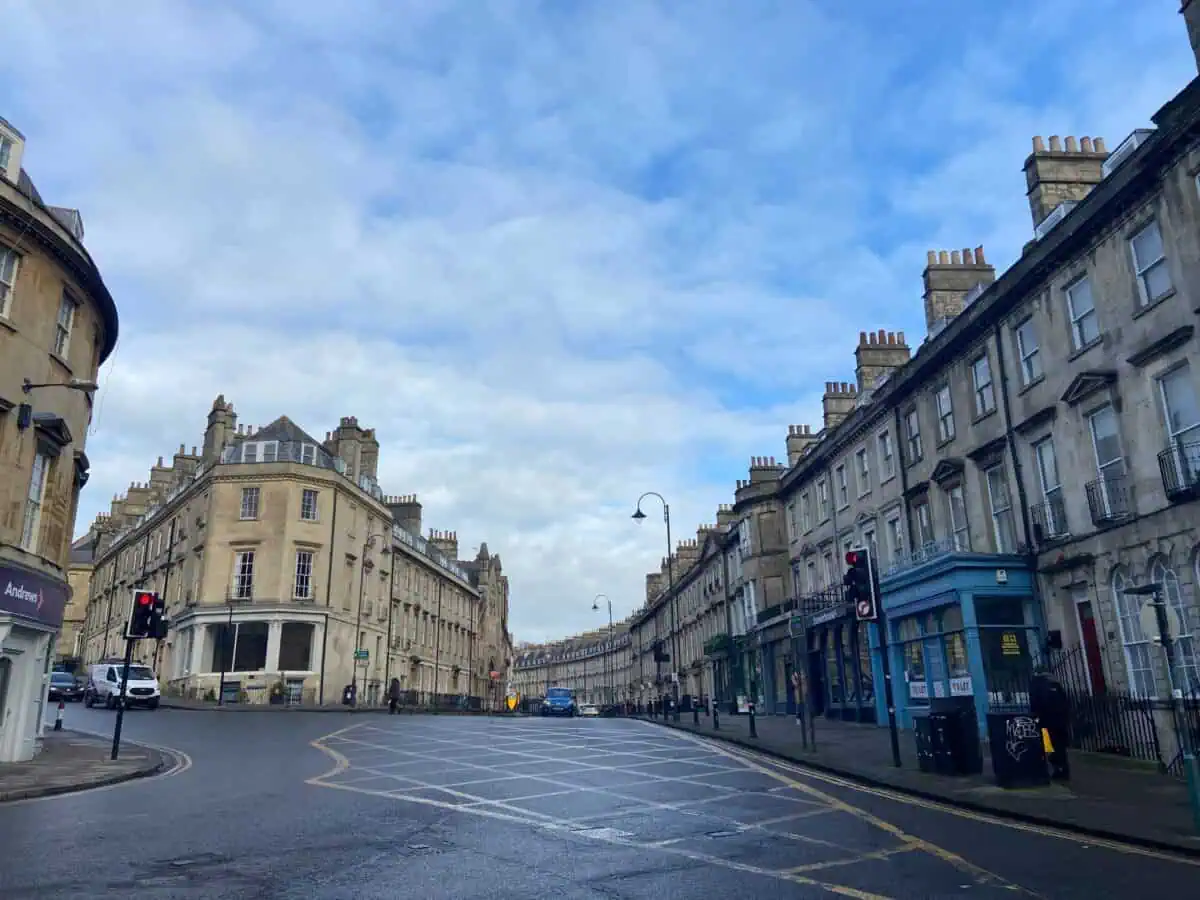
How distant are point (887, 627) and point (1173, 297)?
13147 mm

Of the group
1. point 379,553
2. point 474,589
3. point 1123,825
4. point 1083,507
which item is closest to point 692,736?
point 1083,507

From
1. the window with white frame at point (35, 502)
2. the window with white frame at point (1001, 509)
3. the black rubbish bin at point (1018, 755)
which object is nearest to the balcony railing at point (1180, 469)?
the window with white frame at point (1001, 509)

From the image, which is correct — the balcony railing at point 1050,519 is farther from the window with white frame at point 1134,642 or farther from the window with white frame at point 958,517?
the window with white frame at point 958,517

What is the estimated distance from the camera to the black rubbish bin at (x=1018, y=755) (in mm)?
12789

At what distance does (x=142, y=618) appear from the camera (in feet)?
61.7

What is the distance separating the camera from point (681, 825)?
1027 centimetres

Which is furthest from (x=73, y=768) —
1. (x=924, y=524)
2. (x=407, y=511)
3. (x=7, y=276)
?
(x=407, y=511)

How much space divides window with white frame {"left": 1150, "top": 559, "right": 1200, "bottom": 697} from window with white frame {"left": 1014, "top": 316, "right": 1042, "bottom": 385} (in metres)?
5.88

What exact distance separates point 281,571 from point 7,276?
31.9m

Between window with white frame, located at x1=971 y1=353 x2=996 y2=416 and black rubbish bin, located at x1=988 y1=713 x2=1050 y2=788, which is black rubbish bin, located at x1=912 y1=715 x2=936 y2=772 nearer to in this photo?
black rubbish bin, located at x1=988 y1=713 x2=1050 y2=788

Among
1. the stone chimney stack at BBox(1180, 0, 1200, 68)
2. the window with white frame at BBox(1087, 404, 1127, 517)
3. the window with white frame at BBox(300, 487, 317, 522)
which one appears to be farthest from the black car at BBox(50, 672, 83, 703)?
the stone chimney stack at BBox(1180, 0, 1200, 68)

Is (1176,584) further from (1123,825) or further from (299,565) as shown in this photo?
(299,565)

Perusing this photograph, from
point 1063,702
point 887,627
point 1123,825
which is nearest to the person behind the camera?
point 1123,825

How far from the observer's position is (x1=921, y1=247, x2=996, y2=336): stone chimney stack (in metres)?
27.6
